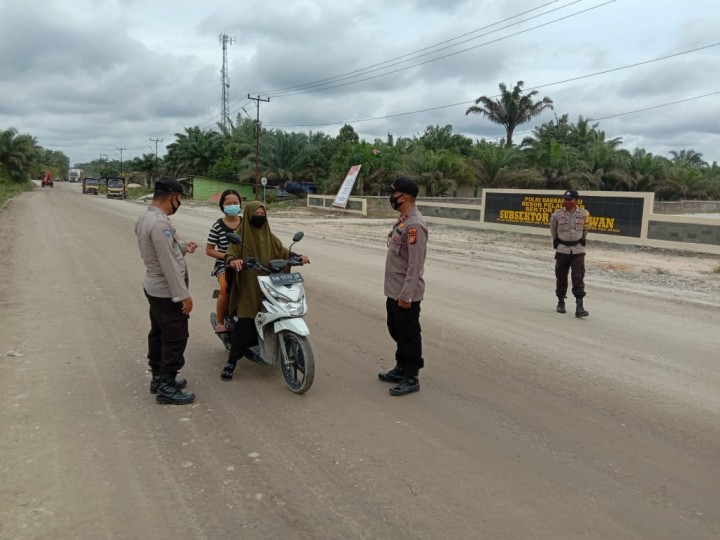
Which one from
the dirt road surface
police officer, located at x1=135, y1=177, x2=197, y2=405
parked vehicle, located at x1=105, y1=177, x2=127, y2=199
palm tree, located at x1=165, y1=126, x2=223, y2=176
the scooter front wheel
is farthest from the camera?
palm tree, located at x1=165, y1=126, x2=223, y2=176

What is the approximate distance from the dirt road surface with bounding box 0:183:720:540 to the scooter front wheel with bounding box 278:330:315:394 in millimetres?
125

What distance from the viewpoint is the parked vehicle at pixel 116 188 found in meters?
55.4

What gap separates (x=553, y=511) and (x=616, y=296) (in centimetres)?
707

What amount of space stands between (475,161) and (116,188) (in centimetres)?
3631

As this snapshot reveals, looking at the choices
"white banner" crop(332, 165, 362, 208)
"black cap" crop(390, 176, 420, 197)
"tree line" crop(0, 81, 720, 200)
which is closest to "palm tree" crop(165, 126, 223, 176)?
"tree line" crop(0, 81, 720, 200)

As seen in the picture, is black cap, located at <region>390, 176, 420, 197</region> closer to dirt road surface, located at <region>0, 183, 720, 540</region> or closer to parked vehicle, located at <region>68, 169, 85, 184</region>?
dirt road surface, located at <region>0, 183, 720, 540</region>

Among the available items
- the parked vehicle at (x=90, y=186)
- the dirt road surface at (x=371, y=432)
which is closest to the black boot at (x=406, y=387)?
the dirt road surface at (x=371, y=432)

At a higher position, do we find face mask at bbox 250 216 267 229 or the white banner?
the white banner

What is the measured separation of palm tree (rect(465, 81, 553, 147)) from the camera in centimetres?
4300

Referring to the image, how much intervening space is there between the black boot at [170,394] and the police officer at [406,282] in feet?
5.28

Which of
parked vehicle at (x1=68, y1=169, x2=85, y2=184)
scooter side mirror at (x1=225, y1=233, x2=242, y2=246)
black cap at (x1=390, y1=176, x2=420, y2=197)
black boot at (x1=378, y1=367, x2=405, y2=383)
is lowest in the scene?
black boot at (x1=378, y1=367, x2=405, y2=383)

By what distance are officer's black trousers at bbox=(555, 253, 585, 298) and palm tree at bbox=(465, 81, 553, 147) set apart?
37842mm

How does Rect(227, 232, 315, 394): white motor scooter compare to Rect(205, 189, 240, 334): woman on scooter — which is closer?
Rect(227, 232, 315, 394): white motor scooter

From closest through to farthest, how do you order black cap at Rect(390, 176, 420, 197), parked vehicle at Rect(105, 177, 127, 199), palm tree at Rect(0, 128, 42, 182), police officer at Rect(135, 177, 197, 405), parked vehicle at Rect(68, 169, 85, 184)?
police officer at Rect(135, 177, 197, 405)
black cap at Rect(390, 176, 420, 197)
parked vehicle at Rect(105, 177, 127, 199)
palm tree at Rect(0, 128, 42, 182)
parked vehicle at Rect(68, 169, 85, 184)
